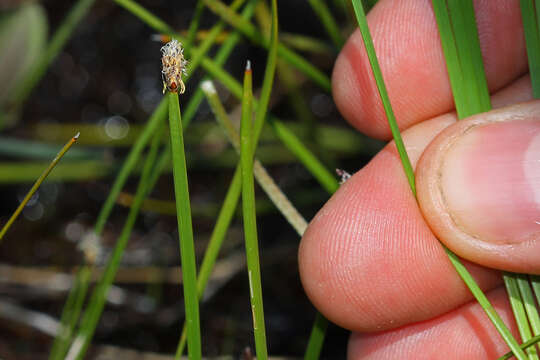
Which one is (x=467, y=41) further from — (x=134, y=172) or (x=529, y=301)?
(x=134, y=172)

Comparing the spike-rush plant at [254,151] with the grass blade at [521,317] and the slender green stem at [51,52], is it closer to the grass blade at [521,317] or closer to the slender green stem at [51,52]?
the grass blade at [521,317]

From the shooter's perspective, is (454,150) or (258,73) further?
(258,73)

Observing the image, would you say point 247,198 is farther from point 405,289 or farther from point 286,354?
point 286,354

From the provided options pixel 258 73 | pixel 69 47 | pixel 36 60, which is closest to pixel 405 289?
pixel 258 73

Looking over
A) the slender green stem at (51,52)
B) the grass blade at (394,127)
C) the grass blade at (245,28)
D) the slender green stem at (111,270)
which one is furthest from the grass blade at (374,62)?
the slender green stem at (51,52)

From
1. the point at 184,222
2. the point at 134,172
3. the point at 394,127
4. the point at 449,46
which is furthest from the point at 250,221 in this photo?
the point at 134,172

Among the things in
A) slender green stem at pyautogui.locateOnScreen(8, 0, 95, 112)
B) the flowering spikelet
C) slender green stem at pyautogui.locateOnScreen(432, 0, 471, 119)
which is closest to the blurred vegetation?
slender green stem at pyautogui.locateOnScreen(8, 0, 95, 112)
